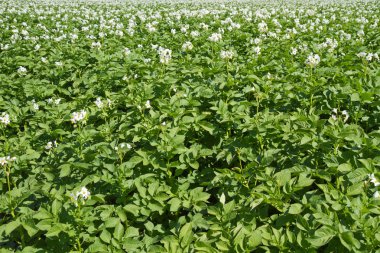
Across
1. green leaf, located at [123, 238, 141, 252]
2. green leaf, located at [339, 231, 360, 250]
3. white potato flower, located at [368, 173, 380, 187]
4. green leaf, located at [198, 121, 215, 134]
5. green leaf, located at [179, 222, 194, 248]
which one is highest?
white potato flower, located at [368, 173, 380, 187]

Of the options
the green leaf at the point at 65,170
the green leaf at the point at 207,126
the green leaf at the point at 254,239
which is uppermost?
the green leaf at the point at 254,239

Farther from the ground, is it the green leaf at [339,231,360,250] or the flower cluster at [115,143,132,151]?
the green leaf at [339,231,360,250]

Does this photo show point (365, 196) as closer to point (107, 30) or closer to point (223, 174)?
point (223, 174)

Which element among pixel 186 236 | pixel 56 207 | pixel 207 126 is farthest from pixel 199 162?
pixel 56 207

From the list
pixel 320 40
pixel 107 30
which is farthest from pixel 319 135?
pixel 107 30

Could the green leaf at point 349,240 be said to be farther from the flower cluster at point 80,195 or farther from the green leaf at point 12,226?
the green leaf at point 12,226

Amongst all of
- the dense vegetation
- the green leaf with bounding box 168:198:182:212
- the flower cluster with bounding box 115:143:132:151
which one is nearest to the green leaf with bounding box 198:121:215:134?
the dense vegetation

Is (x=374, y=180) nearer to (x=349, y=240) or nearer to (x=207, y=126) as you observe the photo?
(x=349, y=240)

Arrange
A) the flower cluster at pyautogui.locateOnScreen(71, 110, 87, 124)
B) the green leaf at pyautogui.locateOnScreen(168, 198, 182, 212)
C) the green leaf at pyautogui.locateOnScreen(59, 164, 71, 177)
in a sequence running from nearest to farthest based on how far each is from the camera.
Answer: the green leaf at pyautogui.locateOnScreen(168, 198, 182, 212), the green leaf at pyautogui.locateOnScreen(59, 164, 71, 177), the flower cluster at pyautogui.locateOnScreen(71, 110, 87, 124)

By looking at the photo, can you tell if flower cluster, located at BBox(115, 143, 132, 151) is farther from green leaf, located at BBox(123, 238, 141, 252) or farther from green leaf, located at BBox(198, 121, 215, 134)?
green leaf, located at BBox(123, 238, 141, 252)

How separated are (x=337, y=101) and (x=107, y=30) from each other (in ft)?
Result: 23.0

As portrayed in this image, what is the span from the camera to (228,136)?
410 centimetres

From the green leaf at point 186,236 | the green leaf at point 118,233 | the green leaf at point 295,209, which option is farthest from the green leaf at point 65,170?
the green leaf at point 295,209

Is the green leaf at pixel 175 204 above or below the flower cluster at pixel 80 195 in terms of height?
below
